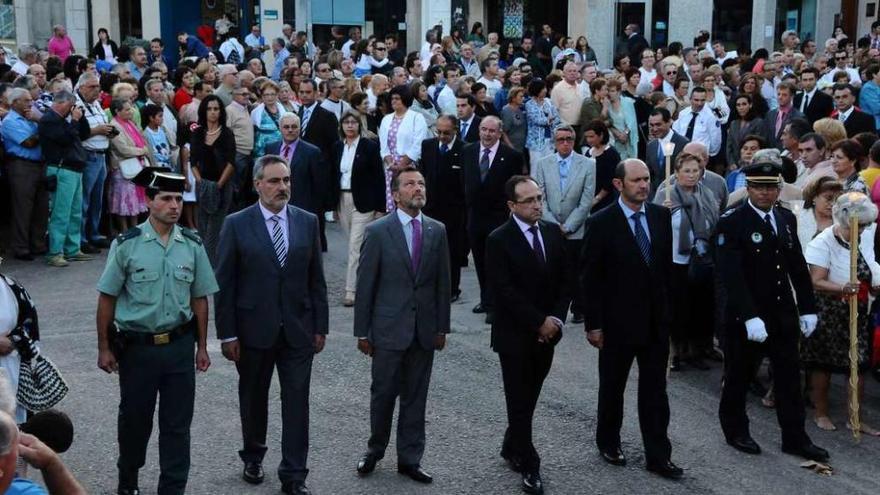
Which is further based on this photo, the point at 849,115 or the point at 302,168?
the point at 849,115

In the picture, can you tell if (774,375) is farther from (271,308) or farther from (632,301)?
(271,308)

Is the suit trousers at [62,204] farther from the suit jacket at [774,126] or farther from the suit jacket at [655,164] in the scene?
the suit jacket at [774,126]

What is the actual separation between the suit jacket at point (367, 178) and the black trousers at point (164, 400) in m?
5.25

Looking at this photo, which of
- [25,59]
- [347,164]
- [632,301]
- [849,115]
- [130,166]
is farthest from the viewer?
[25,59]

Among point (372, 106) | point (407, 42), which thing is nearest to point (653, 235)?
point (372, 106)

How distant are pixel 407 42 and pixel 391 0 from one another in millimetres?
1194

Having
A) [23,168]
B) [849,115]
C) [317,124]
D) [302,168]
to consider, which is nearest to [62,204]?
[23,168]

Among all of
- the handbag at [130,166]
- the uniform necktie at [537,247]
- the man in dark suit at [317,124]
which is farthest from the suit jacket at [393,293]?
the handbag at [130,166]

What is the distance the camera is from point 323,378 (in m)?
9.50

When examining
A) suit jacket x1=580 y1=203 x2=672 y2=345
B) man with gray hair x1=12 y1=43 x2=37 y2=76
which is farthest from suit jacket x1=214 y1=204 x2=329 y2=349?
man with gray hair x1=12 y1=43 x2=37 y2=76

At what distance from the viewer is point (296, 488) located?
23.4 ft

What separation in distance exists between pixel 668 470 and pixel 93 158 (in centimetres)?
855

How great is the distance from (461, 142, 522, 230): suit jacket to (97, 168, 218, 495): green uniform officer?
15.7ft

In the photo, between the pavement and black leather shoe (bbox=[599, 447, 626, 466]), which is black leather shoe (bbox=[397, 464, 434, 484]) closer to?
the pavement
